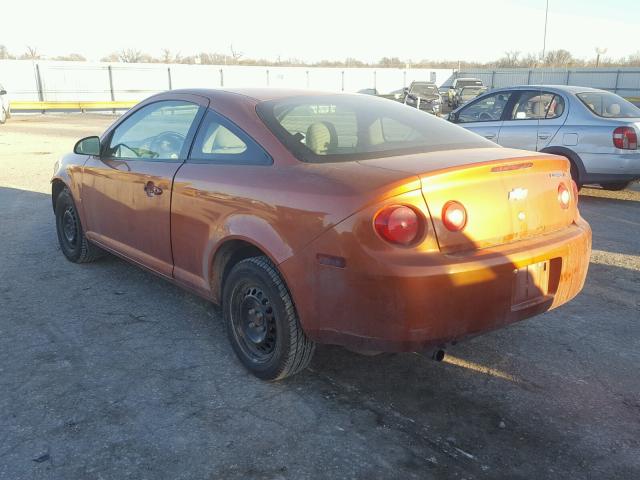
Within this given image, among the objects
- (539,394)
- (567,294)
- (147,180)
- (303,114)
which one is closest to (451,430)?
(539,394)

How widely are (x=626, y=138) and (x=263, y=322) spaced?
250 inches

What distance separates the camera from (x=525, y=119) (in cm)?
861

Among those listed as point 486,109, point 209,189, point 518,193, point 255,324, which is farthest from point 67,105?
point 518,193

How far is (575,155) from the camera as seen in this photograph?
26.3 feet

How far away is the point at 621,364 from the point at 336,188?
2072 millimetres

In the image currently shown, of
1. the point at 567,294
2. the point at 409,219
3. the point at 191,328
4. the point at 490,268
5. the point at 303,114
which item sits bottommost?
the point at 191,328

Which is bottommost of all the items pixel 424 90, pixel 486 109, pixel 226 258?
pixel 226 258

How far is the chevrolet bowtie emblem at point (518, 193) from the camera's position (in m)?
2.96

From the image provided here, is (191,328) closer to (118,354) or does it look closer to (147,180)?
(118,354)

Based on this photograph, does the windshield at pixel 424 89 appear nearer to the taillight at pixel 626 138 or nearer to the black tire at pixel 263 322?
the taillight at pixel 626 138

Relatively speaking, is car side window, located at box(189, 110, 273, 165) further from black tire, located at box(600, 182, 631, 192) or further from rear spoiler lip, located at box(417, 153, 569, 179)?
black tire, located at box(600, 182, 631, 192)

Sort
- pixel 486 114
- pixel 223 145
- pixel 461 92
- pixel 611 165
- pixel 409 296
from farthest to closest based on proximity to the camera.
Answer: pixel 461 92 → pixel 486 114 → pixel 611 165 → pixel 223 145 → pixel 409 296

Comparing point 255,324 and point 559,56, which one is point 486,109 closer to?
point 255,324

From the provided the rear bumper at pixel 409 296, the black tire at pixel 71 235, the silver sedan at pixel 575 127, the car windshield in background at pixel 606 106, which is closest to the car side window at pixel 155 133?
the black tire at pixel 71 235
